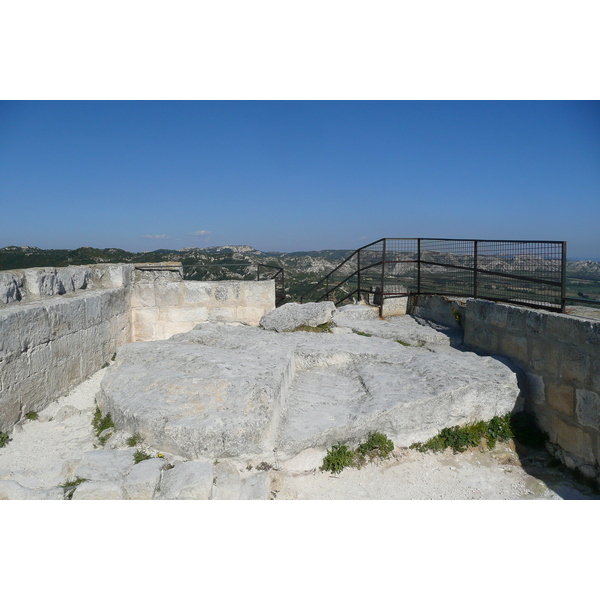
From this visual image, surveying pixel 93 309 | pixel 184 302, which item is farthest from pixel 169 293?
pixel 93 309

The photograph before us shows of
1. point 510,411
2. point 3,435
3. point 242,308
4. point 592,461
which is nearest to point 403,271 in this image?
point 242,308

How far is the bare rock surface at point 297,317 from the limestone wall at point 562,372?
3042 millimetres

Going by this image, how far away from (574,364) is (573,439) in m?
0.78

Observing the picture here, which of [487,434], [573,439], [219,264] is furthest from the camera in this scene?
[219,264]

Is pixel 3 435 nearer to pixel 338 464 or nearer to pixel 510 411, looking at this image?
pixel 338 464

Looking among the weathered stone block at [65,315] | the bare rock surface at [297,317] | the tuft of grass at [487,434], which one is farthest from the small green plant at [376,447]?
the weathered stone block at [65,315]

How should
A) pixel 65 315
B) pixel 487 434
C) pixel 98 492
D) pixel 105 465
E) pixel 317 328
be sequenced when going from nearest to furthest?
pixel 98 492, pixel 105 465, pixel 487 434, pixel 65 315, pixel 317 328

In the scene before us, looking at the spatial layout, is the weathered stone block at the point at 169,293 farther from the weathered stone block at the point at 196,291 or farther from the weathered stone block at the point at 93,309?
the weathered stone block at the point at 93,309

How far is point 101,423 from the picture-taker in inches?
165

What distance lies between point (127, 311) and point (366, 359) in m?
4.58

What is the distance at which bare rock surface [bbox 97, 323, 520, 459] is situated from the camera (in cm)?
356

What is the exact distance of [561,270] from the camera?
4.97 meters

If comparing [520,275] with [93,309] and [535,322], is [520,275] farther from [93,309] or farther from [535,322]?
[93,309]

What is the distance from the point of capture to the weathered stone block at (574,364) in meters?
3.99
